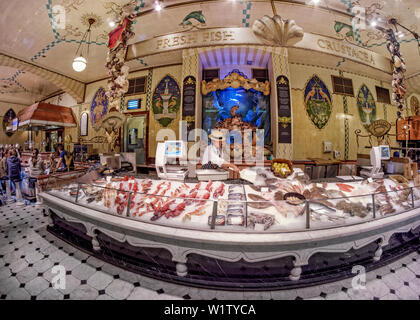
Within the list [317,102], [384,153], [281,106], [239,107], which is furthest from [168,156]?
[317,102]

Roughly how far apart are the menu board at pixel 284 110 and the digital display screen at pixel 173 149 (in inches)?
161

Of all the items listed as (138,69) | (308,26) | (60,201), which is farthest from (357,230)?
(138,69)

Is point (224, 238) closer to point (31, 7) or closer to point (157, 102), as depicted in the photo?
point (157, 102)

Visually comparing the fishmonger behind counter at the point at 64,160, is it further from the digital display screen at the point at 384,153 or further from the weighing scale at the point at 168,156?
the digital display screen at the point at 384,153

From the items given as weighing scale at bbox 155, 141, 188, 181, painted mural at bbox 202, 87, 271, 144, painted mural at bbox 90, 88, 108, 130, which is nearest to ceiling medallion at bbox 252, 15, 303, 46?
painted mural at bbox 202, 87, 271, 144

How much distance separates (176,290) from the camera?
4.99 ft

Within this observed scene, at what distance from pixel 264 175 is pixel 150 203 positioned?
2027mm

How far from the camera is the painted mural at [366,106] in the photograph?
269 inches

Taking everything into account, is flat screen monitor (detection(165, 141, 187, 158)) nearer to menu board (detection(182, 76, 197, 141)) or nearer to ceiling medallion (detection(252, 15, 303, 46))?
menu board (detection(182, 76, 197, 141))

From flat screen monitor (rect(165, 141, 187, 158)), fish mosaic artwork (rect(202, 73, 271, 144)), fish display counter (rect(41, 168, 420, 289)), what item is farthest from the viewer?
fish mosaic artwork (rect(202, 73, 271, 144))

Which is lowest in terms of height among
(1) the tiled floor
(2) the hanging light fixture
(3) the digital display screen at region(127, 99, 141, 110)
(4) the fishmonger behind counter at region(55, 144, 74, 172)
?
(1) the tiled floor

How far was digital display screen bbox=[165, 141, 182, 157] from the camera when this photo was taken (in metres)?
3.12

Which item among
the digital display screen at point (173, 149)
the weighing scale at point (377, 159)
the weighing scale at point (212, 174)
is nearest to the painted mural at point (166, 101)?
the digital display screen at point (173, 149)

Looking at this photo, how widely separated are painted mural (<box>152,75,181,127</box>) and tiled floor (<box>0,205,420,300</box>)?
557 cm
